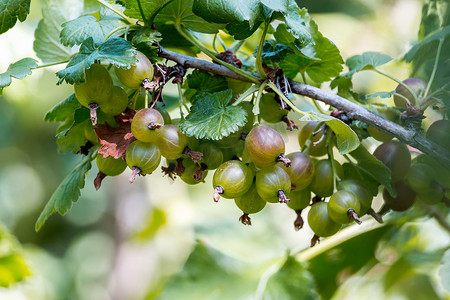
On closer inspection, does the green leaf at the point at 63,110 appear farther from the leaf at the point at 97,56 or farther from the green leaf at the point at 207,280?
the green leaf at the point at 207,280

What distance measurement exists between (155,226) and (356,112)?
5.07 ft

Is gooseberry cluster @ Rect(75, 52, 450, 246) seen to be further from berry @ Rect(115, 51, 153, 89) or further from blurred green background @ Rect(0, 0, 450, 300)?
blurred green background @ Rect(0, 0, 450, 300)

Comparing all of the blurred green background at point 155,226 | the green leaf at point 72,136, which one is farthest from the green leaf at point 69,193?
the blurred green background at point 155,226

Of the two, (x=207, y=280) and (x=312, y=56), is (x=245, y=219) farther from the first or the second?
(x=207, y=280)

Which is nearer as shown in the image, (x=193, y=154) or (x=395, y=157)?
(x=193, y=154)

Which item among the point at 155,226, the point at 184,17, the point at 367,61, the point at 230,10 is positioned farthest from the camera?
the point at 155,226

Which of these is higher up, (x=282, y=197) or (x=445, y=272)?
(x=282, y=197)

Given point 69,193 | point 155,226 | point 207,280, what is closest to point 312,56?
point 69,193

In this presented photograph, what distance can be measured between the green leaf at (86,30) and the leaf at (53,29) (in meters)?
0.15

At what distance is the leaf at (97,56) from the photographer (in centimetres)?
47

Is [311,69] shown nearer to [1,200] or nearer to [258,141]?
[258,141]

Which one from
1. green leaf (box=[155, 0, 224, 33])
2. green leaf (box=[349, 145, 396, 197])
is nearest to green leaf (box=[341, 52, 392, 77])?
green leaf (box=[349, 145, 396, 197])

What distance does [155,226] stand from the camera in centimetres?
199

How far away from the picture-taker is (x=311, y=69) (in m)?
0.66
